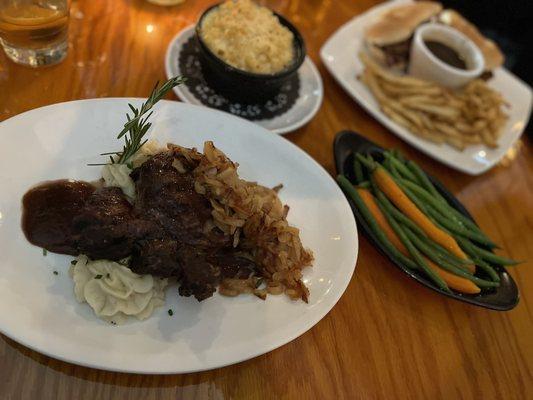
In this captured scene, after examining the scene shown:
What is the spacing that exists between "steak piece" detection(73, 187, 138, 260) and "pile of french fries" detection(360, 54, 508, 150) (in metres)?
2.31

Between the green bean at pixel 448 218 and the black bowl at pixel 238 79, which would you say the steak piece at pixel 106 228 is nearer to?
the black bowl at pixel 238 79

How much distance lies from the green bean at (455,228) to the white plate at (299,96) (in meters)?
1.05

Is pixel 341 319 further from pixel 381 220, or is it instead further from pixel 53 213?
pixel 53 213

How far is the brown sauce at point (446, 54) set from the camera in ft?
12.7

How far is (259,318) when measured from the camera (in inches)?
81.3

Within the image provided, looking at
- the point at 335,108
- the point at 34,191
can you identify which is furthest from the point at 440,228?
the point at 34,191

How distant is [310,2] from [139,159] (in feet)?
9.29

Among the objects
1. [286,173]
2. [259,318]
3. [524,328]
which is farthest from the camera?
[524,328]

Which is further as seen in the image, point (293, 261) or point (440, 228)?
point (440, 228)

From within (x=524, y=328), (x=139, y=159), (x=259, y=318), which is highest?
(x=139, y=159)

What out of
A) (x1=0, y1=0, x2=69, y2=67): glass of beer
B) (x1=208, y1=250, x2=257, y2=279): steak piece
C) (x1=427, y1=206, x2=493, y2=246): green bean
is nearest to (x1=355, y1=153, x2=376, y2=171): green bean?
(x1=427, y1=206, x2=493, y2=246): green bean

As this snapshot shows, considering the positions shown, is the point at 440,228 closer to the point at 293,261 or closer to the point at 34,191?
the point at 293,261

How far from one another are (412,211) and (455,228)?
11.9 inches

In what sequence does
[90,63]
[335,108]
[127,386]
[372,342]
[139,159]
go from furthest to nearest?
[335,108] → [90,63] → [372,342] → [139,159] → [127,386]
